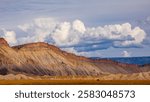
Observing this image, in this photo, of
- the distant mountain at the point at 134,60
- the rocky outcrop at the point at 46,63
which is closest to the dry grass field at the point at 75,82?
the rocky outcrop at the point at 46,63

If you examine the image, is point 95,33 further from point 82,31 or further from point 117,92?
point 117,92

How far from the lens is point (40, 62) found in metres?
5.18

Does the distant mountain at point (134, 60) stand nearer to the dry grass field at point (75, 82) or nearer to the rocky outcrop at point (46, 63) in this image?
the rocky outcrop at point (46, 63)

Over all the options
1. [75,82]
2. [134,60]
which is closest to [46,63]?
[75,82]

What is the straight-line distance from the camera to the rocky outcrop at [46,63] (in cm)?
511

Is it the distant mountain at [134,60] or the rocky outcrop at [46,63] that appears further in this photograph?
the rocky outcrop at [46,63]

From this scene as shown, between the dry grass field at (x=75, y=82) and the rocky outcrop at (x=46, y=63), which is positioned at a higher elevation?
the rocky outcrop at (x=46, y=63)

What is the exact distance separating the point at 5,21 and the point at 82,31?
779 mm

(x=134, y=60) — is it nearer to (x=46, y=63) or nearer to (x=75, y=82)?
(x=75, y=82)

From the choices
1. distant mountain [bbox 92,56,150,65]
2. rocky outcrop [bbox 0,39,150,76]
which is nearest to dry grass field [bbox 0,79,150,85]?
rocky outcrop [bbox 0,39,150,76]

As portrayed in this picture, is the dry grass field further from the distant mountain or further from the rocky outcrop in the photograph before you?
the distant mountain

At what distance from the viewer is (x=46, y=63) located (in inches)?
203

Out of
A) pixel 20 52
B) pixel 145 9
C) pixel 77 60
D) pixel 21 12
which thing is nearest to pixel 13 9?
pixel 21 12

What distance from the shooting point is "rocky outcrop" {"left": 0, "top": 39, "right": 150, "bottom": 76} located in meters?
5.11
